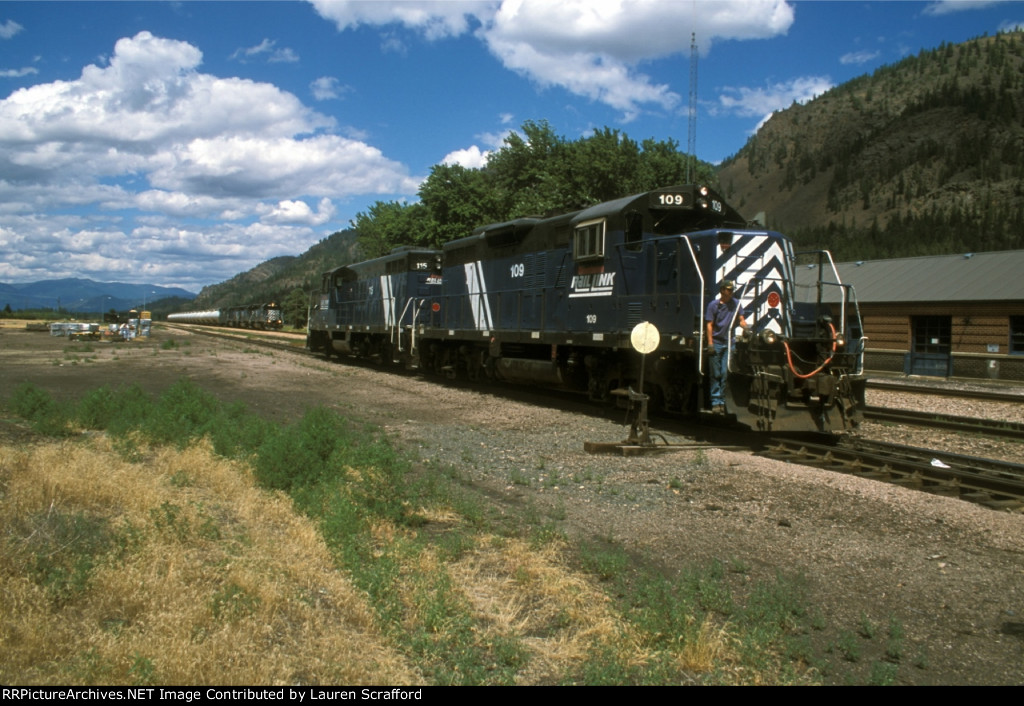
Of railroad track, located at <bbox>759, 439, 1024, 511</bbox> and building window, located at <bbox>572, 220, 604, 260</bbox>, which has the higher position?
building window, located at <bbox>572, 220, 604, 260</bbox>

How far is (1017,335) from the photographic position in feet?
76.4

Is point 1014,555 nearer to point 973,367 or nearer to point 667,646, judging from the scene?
point 667,646

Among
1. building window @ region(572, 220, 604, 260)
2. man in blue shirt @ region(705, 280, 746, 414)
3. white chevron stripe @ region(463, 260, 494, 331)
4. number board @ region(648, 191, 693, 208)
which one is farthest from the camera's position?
white chevron stripe @ region(463, 260, 494, 331)

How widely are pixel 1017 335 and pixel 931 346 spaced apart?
9.63ft

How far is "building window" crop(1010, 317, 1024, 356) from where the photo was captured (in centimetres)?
2320

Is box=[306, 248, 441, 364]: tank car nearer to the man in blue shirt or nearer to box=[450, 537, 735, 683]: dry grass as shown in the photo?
the man in blue shirt

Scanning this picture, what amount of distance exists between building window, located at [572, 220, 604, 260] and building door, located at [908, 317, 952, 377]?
61.2 feet

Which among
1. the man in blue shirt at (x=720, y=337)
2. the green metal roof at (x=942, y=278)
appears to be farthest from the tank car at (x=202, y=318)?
the man in blue shirt at (x=720, y=337)

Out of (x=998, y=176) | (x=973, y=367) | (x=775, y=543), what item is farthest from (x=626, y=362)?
(x=998, y=176)

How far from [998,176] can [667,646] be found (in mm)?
127154

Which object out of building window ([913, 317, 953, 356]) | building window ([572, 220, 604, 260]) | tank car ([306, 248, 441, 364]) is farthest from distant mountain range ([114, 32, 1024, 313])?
building window ([572, 220, 604, 260])

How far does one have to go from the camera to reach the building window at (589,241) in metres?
12.2

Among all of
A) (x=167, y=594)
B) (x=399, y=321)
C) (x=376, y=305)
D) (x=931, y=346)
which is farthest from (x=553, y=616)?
(x=931, y=346)

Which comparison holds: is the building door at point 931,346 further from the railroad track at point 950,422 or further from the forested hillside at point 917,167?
the forested hillside at point 917,167
